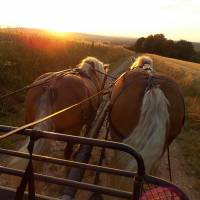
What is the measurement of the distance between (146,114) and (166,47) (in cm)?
6465

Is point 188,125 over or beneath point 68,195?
beneath

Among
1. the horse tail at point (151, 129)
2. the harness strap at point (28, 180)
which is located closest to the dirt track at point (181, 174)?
the horse tail at point (151, 129)

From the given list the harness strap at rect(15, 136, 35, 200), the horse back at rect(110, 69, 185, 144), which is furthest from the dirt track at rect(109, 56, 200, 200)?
the harness strap at rect(15, 136, 35, 200)

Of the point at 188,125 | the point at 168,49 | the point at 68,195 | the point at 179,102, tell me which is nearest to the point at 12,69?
the point at 188,125

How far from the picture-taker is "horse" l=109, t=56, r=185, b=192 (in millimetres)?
4375

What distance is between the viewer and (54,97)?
4.90m

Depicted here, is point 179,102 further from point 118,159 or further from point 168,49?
point 168,49

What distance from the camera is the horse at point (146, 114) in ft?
14.4

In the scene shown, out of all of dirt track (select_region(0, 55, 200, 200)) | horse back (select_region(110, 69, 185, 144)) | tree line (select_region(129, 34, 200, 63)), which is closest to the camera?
horse back (select_region(110, 69, 185, 144))

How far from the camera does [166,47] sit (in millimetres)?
67250

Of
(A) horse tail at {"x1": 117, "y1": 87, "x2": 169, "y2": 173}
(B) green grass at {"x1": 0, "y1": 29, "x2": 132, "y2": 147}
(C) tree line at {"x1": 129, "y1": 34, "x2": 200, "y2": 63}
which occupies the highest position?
(A) horse tail at {"x1": 117, "y1": 87, "x2": 169, "y2": 173}

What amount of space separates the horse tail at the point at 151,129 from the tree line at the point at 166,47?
62.0m

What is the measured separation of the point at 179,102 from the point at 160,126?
0.54 metres

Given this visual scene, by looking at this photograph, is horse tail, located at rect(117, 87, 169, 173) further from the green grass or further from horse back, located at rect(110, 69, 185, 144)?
the green grass
